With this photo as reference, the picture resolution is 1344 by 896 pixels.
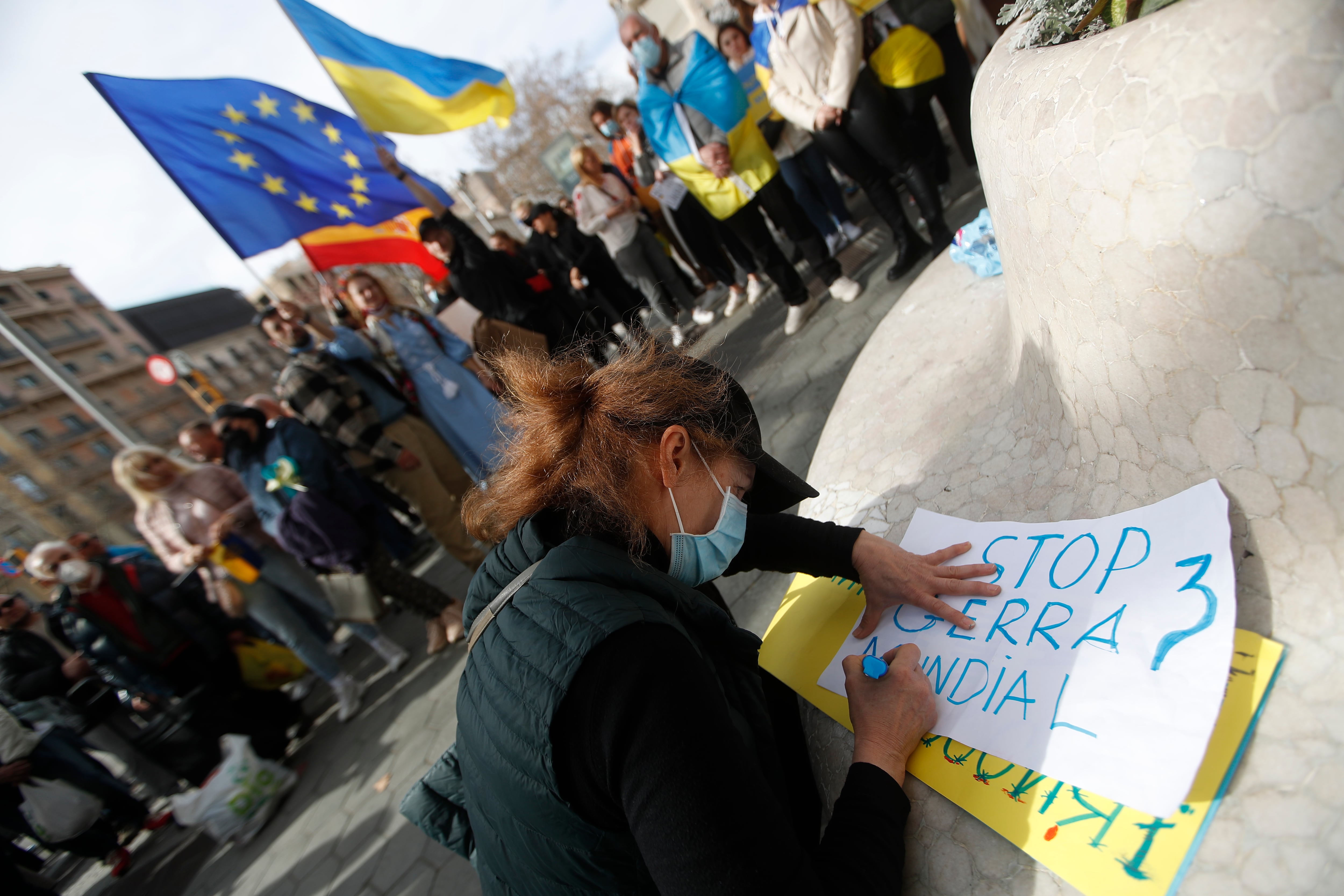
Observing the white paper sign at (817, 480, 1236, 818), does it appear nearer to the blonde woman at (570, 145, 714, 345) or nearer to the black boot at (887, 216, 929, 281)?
the black boot at (887, 216, 929, 281)

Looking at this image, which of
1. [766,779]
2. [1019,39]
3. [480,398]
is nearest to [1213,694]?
[766,779]

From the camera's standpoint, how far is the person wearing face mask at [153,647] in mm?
3504

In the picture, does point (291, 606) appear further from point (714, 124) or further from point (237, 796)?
point (714, 124)

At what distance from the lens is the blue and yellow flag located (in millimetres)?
4363

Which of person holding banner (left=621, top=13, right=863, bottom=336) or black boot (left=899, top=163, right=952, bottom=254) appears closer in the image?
black boot (left=899, top=163, right=952, bottom=254)

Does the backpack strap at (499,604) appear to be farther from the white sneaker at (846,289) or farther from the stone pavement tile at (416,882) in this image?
the white sneaker at (846,289)

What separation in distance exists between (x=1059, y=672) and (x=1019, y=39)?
42.0 inches

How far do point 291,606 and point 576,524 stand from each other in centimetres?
376

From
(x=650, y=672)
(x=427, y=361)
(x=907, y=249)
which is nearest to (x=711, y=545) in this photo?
(x=650, y=672)

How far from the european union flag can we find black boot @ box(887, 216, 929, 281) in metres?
3.83

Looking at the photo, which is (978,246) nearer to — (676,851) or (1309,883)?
(1309,883)

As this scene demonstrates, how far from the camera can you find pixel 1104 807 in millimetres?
754

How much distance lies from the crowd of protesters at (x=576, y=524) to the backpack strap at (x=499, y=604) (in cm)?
2

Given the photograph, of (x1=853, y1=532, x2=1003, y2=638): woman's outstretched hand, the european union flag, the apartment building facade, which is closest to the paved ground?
(x1=853, y1=532, x2=1003, y2=638): woman's outstretched hand
